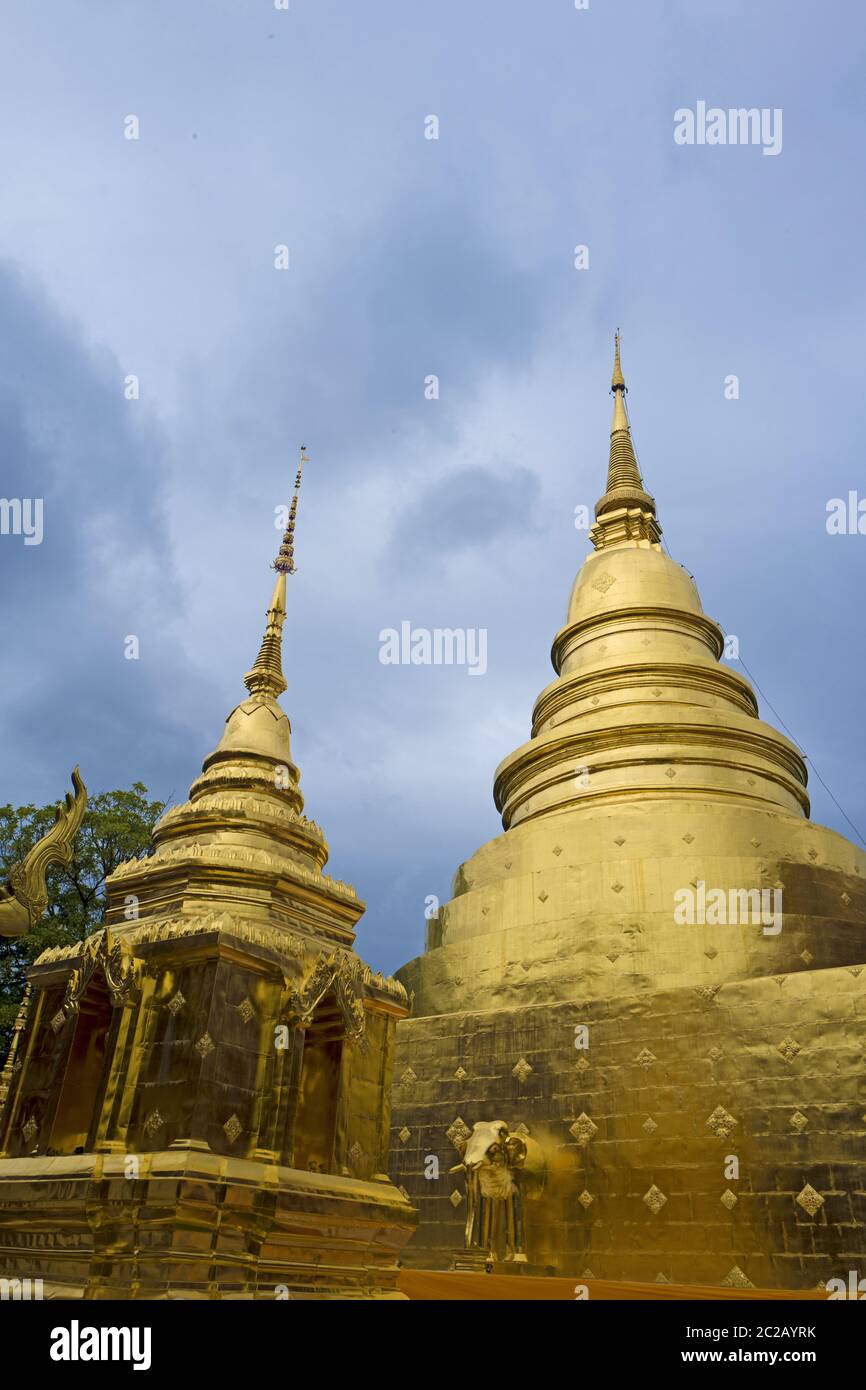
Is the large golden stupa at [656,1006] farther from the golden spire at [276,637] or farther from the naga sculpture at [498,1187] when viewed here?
the golden spire at [276,637]

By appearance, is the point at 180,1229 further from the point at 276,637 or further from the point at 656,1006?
the point at 276,637

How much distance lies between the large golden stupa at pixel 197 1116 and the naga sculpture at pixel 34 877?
21mm

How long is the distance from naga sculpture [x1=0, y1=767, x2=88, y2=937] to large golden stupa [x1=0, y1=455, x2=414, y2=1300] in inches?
0.8

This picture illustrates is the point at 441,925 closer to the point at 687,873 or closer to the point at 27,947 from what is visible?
the point at 687,873

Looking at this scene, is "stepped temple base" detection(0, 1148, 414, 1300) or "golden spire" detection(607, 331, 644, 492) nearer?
"stepped temple base" detection(0, 1148, 414, 1300)

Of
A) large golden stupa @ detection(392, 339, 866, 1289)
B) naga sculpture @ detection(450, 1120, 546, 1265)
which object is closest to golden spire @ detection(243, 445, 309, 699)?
large golden stupa @ detection(392, 339, 866, 1289)

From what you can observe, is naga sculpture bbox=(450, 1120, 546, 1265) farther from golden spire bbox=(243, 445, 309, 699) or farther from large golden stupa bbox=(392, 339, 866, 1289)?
golden spire bbox=(243, 445, 309, 699)

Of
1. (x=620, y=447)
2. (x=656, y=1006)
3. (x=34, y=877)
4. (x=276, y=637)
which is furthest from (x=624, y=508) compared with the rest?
(x=34, y=877)

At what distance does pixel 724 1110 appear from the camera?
11.9 meters

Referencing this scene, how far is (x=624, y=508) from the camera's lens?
2681 cm

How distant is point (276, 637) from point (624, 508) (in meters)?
11.9

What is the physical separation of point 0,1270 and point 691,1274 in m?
7.69

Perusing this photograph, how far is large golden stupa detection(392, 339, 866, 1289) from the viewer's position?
37.3ft
